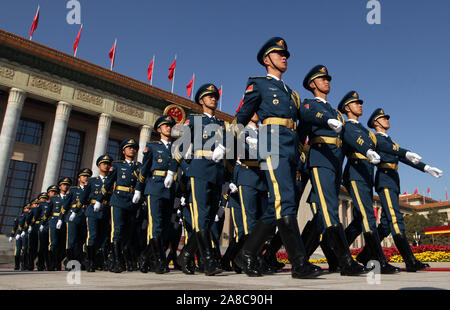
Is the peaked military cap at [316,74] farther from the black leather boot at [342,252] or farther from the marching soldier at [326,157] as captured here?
the black leather boot at [342,252]

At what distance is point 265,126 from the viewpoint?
3.42m

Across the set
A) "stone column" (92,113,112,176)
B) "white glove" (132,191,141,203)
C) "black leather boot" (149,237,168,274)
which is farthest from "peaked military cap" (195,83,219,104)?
"stone column" (92,113,112,176)

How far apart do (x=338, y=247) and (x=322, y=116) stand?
141 centimetres

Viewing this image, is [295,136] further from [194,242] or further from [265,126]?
[194,242]

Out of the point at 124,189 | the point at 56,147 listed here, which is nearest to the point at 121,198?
the point at 124,189

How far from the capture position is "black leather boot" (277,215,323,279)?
9.14 feet

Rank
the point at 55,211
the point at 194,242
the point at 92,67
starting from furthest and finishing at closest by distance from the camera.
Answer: the point at 92,67
the point at 55,211
the point at 194,242

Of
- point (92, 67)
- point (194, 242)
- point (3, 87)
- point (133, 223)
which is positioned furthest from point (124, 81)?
point (194, 242)

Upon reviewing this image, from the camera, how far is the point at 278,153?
10.7 feet

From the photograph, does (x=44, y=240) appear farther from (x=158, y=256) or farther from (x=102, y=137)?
(x=102, y=137)

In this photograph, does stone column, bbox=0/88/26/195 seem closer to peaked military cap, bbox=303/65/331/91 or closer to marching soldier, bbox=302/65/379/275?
peaked military cap, bbox=303/65/331/91

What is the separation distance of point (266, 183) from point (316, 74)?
1.55m

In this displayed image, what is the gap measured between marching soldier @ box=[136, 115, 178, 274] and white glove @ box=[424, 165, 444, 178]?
3.72 metres

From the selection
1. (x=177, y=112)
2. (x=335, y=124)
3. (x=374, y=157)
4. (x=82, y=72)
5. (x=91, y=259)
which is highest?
(x=82, y=72)
